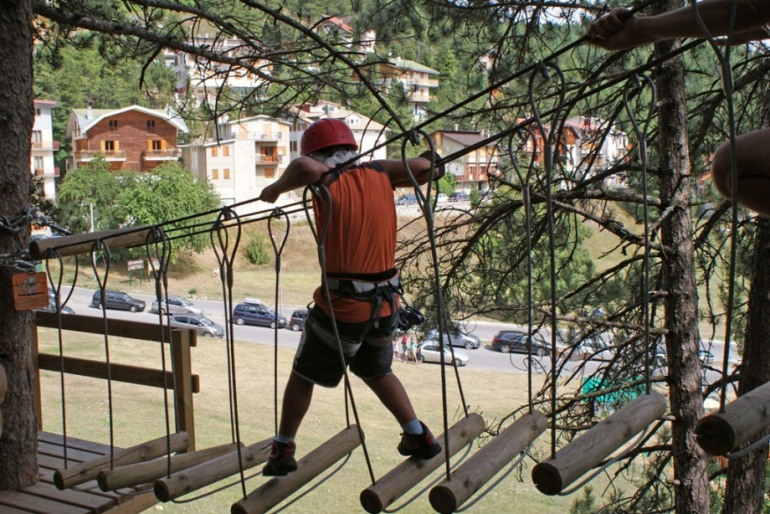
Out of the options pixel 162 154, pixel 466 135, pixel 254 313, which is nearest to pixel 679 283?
pixel 466 135

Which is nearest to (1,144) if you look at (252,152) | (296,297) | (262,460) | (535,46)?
(262,460)

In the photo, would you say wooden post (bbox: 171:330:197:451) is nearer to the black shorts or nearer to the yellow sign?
the yellow sign

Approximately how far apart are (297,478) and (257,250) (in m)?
26.1

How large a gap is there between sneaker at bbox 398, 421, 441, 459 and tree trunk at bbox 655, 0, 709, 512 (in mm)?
3272

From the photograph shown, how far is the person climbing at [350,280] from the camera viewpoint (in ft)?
7.79

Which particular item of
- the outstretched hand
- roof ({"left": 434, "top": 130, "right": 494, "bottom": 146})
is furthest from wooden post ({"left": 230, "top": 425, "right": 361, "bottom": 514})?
the outstretched hand

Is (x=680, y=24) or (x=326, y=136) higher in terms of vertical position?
(x=680, y=24)

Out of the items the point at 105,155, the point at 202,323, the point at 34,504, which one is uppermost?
the point at 105,155

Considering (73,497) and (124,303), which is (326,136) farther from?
(124,303)

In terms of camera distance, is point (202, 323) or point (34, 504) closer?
point (34, 504)

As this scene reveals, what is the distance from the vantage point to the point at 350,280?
7.84 feet

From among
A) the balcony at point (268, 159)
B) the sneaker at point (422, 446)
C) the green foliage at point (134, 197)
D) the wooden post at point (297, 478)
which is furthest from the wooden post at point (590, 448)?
the balcony at point (268, 159)

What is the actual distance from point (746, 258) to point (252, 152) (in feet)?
86.9

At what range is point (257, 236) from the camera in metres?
28.8
